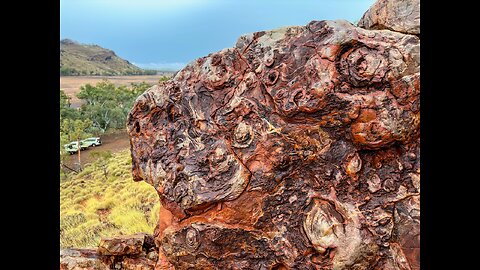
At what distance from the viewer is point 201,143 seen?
3463 millimetres

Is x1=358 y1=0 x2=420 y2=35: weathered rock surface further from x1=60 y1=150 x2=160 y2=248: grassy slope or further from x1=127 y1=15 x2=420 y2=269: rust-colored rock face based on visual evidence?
x1=60 y1=150 x2=160 y2=248: grassy slope

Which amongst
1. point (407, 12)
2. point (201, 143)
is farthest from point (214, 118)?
point (407, 12)

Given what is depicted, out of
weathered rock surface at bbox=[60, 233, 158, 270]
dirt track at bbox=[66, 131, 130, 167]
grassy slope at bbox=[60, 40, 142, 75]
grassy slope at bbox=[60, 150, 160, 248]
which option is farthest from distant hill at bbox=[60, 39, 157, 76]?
weathered rock surface at bbox=[60, 233, 158, 270]

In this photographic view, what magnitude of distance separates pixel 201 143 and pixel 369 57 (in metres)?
1.49

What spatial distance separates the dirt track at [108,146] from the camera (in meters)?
23.7

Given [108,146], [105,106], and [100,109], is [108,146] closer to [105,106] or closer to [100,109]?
[100,109]

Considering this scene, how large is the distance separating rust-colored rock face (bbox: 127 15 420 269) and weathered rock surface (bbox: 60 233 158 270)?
3.13ft

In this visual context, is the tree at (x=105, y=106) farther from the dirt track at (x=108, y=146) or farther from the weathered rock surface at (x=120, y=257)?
the weathered rock surface at (x=120, y=257)

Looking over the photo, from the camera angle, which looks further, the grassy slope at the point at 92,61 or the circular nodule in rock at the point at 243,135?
the grassy slope at the point at 92,61

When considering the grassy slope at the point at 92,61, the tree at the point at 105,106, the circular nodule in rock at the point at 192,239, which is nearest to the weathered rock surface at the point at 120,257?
the circular nodule in rock at the point at 192,239

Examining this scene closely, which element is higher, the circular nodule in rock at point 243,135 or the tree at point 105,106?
the circular nodule in rock at point 243,135

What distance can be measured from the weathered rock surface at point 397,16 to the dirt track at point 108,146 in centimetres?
2154

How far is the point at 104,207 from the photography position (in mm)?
11555

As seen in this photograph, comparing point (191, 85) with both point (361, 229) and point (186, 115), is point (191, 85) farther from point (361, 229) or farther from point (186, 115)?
point (361, 229)
